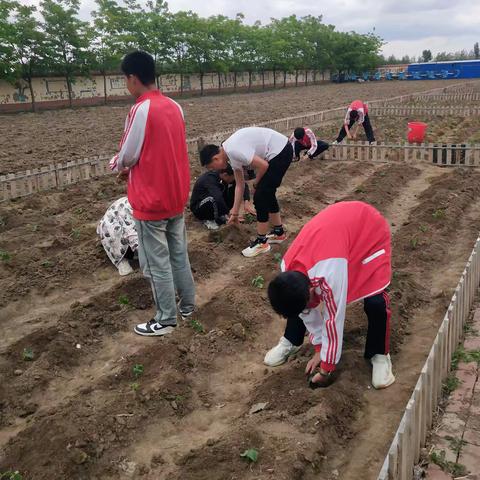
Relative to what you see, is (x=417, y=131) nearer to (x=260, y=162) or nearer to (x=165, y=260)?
(x=260, y=162)

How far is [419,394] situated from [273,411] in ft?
3.11

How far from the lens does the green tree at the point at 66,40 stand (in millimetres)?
29500

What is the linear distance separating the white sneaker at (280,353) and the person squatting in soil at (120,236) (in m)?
2.14

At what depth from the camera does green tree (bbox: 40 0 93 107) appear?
29500mm

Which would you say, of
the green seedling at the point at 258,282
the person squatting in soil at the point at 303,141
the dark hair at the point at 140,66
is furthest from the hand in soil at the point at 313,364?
the person squatting in soil at the point at 303,141

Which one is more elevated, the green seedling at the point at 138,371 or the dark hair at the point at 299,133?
the dark hair at the point at 299,133

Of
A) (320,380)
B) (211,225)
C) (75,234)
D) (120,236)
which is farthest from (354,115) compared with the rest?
(320,380)

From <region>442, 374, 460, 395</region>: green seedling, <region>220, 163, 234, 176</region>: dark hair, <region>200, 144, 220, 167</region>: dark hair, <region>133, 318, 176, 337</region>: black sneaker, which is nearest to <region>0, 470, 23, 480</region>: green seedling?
<region>133, 318, 176, 337</region>: black sneaker

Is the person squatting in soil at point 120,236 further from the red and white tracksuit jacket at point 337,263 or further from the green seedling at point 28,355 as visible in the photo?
the red and white tracksuit jacket at point 337,263

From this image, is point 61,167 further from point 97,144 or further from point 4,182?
point 97,144

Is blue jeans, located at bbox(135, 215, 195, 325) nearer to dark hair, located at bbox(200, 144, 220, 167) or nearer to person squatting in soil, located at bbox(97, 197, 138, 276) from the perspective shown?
dark hair, located at bbox(200, 144, 220, 167)

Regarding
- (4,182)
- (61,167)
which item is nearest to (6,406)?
(4,182)

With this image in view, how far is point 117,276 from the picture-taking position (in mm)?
5379

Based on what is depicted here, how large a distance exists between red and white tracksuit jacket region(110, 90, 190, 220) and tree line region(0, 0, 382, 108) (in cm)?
2625
